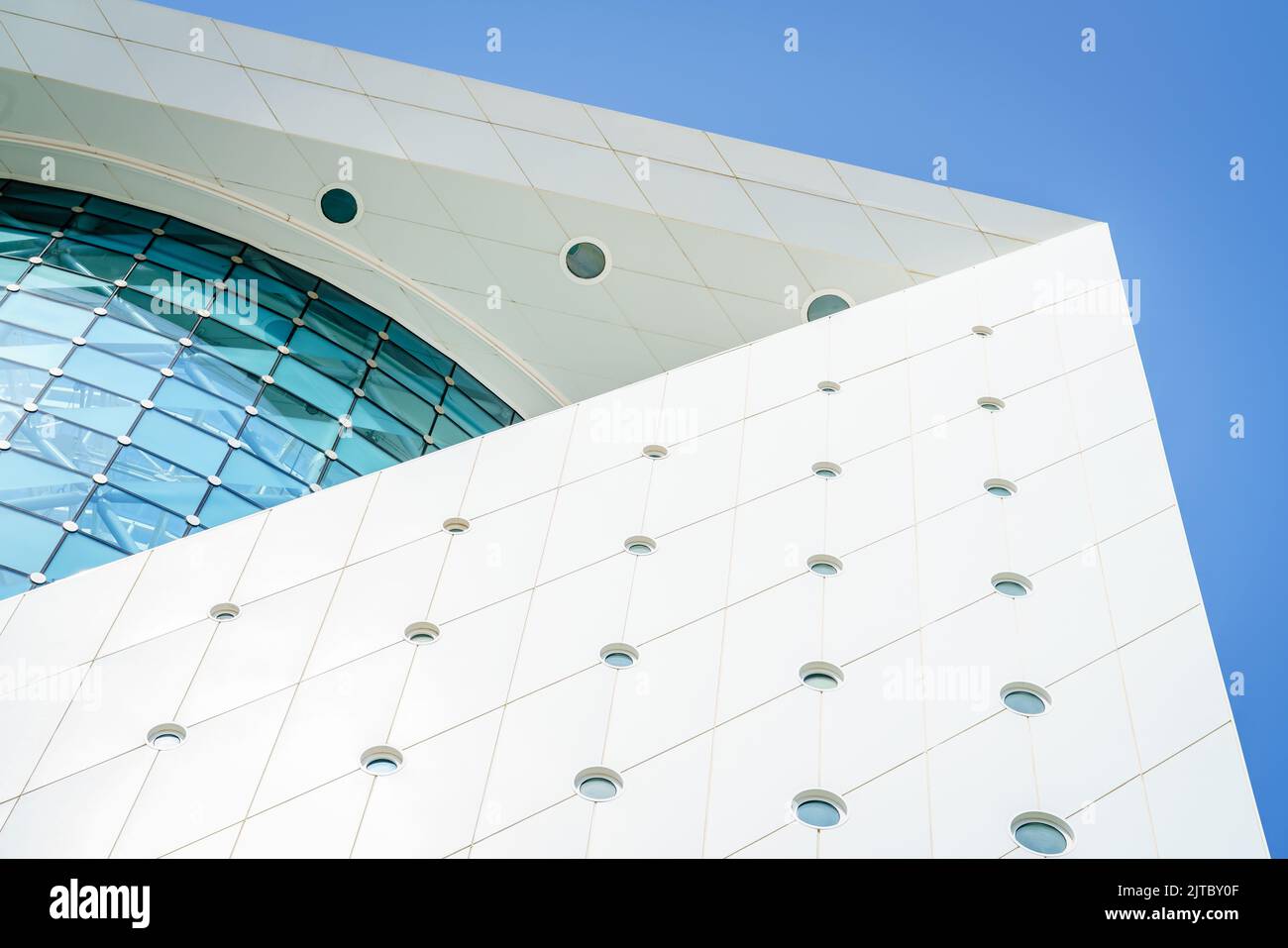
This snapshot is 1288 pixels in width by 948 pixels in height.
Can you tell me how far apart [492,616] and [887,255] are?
33.5ft

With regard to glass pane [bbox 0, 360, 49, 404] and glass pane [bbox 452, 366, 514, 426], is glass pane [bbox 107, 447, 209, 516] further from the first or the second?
glass pane [bbox 452, 366, 514, 426]

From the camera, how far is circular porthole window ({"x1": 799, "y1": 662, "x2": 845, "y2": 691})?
343 inches

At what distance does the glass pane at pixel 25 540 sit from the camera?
12.3 meters

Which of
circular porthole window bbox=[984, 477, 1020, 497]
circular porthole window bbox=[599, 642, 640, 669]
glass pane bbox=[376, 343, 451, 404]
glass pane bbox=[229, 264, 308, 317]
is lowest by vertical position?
circular porthole window bbox=[599, 642, 640, 669]

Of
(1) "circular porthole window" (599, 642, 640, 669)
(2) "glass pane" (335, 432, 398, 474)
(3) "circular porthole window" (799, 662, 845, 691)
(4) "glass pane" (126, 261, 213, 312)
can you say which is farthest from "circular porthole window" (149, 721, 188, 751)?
(4) "glass pane" (126, 261, 213, 312)

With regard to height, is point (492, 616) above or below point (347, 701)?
above

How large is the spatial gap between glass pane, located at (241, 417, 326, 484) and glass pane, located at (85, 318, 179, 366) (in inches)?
58.9

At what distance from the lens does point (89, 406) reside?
1460 centimetres

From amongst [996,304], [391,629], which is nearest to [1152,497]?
[996,304]

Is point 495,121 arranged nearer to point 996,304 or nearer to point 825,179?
point 825,179

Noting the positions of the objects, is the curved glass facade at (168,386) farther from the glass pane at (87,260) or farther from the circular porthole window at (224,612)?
the circular porthole window at (224,612)

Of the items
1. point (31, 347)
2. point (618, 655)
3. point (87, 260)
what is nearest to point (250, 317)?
point (87, 260)
